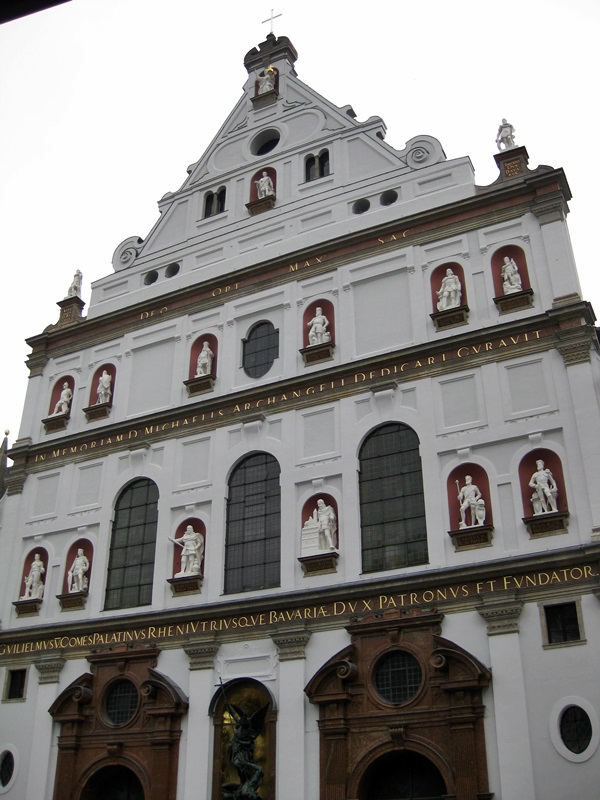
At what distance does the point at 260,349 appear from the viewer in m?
24.2

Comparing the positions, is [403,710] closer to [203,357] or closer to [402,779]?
[402,779]

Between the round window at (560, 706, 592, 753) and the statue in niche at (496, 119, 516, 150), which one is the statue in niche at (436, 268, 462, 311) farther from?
the round window at (560, 706, 592, 753)

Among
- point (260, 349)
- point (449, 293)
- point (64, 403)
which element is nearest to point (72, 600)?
point (64, 403)

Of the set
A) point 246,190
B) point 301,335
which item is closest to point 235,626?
point 301,335

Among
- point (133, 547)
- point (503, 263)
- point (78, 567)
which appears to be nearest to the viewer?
point (503, 263)

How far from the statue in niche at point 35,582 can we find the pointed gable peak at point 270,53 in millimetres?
17977

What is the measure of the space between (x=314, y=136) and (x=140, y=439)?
1058 centimetres

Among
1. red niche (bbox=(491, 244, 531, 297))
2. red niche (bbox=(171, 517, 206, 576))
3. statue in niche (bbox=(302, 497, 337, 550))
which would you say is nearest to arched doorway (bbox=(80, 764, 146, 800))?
red niche (bbox=(171, 517, 206, 576))

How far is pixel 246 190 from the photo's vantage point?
27344 millimetres

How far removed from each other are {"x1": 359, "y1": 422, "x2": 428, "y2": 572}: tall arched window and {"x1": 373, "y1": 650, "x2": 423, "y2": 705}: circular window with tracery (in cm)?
198

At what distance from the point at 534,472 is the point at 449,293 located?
17.1ft

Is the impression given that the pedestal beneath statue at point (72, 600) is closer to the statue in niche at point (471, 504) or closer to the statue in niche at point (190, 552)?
the statue in niche at point (190, 552)

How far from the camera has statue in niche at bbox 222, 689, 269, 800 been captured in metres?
18.3

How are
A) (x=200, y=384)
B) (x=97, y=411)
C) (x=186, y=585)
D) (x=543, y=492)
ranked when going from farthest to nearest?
(x=97, y=411), (x=200, y=384), (x=186, y=585), (x=543, y=492)
